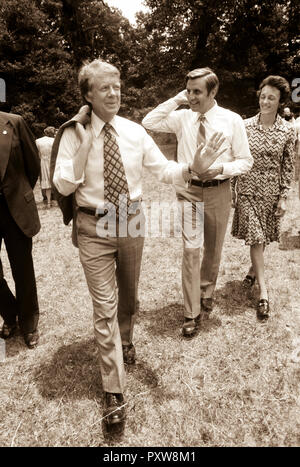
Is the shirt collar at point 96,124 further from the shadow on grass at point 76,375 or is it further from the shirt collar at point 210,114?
the shadow on grass at point 76,375

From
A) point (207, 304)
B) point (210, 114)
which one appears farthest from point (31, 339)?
point (210, 114)

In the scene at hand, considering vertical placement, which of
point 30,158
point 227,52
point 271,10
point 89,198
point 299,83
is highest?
point 271,10

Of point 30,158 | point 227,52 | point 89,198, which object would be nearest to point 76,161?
point 89,198

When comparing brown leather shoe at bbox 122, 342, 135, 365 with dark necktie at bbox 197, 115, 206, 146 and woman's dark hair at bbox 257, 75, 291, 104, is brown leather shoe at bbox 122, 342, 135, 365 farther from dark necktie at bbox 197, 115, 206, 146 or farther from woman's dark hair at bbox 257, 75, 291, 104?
woman's dark hair at bbox 257, 75, 291, 104

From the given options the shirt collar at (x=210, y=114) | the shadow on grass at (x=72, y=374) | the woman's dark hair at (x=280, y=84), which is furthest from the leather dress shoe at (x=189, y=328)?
the woman's dark hair at (x=280, y=84)

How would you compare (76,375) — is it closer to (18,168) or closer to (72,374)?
(72,374)

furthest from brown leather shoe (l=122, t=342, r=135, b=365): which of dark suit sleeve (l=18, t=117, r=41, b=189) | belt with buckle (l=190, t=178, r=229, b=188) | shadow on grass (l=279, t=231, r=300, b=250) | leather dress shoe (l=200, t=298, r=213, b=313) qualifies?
shadow on grass (l=279, t=231, r=300, b=250)

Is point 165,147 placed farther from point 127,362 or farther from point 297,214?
point 127,362

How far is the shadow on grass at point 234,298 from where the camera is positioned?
4.03 metres

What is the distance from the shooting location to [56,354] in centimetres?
339

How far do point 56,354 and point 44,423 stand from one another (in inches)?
30.7

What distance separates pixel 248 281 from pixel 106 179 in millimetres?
2620

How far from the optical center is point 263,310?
3799 mm

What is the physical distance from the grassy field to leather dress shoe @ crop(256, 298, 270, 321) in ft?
0.24
